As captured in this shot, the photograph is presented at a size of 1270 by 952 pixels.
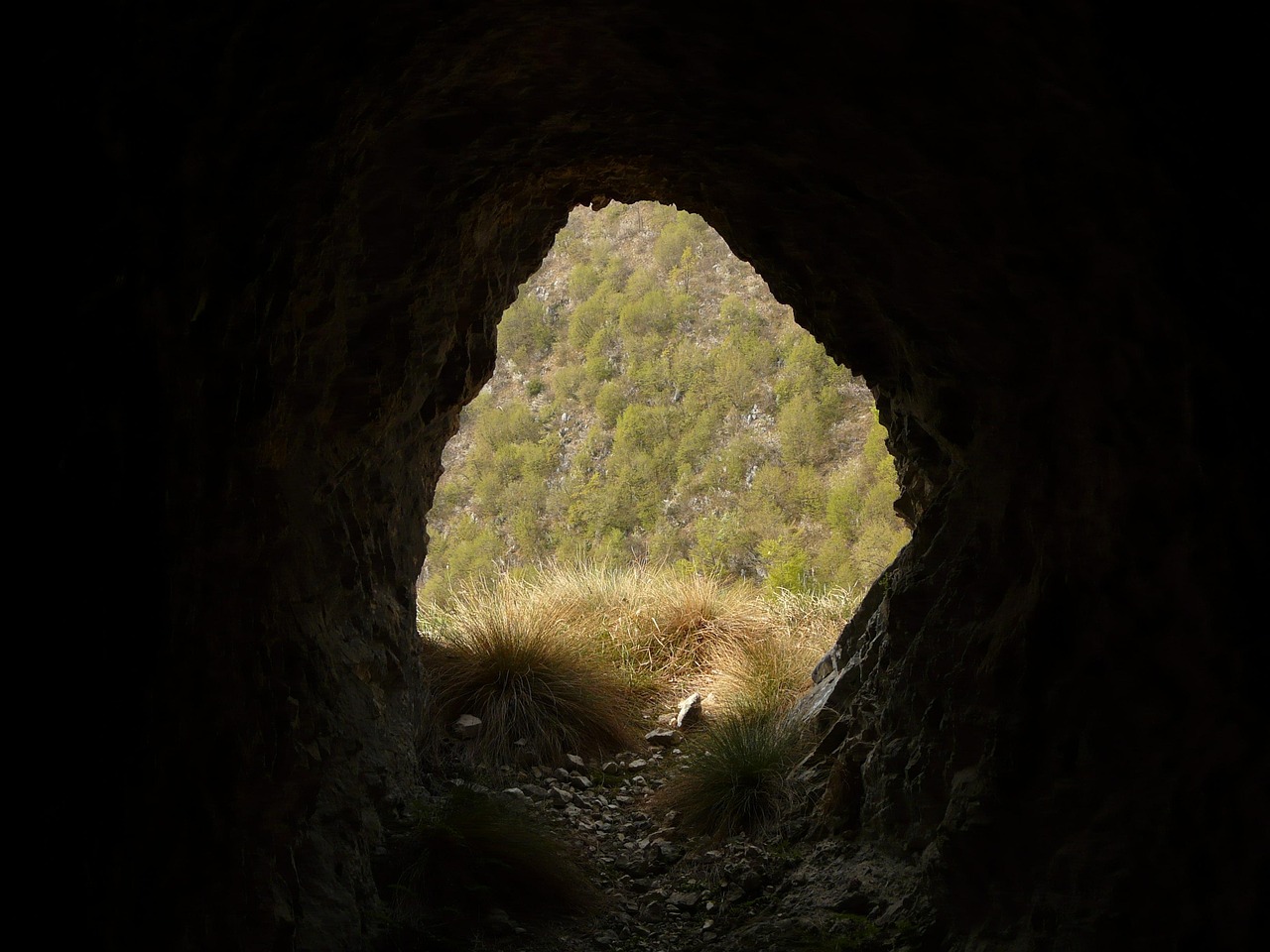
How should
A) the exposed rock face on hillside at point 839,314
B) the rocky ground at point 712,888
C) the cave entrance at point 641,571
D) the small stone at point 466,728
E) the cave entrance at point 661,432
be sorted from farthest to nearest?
the cave entrance at point 661,432, the small stone at point 466,728, the cave entrance at point 641,571, the rocky ground at point 712,888, the exposed rock face on hillside at point 839,314

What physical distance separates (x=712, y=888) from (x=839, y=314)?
78.8 inches

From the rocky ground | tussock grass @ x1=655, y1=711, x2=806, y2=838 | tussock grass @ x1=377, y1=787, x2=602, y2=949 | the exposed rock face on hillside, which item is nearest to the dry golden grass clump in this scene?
tussock grass @ x1=655, y1=711, x2=806, y2=838

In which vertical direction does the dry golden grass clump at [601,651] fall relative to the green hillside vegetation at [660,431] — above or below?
below

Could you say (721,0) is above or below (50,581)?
above

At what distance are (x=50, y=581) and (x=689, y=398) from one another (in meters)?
18.6

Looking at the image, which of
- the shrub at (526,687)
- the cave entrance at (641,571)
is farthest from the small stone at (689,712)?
the shrub at (526,687)

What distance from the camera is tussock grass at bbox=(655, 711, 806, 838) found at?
11.4ft

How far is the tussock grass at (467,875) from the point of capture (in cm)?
262

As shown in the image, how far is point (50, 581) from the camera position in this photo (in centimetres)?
128

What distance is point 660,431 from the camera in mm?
19516

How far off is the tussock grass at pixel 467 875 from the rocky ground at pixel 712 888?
0.26 feet

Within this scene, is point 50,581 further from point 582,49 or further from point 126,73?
point 582,49

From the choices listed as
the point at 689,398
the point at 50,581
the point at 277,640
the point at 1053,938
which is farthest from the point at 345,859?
the point at 689,398

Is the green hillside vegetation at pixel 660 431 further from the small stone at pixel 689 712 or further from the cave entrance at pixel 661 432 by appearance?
the small stone at pixel 689 712
